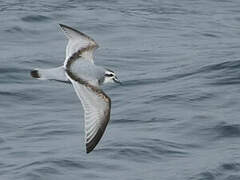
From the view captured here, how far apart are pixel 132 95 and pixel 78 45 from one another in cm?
387

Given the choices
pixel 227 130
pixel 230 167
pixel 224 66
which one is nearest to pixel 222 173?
pixel 230 167

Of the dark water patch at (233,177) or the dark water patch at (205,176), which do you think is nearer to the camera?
the dark water patch at (233,177)

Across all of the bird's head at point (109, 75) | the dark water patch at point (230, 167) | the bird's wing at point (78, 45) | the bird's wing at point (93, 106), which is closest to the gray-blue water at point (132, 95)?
the dark water patch at point (230, 167)

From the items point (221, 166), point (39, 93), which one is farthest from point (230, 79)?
point (221, 166)

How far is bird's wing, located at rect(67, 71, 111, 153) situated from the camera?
12.8m

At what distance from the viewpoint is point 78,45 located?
14375 millimetres

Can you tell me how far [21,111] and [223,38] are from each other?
787 centimetres

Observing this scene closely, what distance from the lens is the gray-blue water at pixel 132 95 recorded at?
574 inches

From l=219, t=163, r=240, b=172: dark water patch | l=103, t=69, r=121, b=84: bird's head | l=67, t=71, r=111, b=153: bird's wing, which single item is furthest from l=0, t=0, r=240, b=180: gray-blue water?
l=103, t=69, r=121, b=84: bird's head

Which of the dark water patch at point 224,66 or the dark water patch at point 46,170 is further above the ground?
the dark water patch at point 46,170

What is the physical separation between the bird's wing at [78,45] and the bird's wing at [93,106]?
89 cm

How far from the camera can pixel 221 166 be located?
47.2 ft

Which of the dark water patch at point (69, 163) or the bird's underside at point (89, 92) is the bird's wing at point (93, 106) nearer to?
the bird's underside at point (89, 92)

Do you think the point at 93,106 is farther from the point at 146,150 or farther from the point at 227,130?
the point at 227,130
